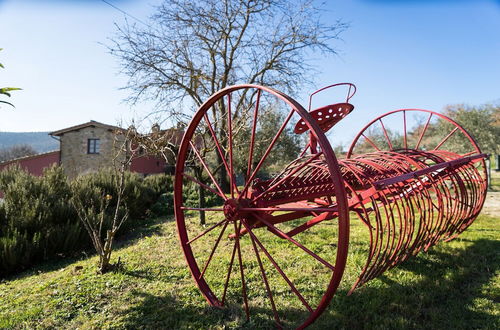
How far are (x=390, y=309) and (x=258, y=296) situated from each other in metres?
1.04

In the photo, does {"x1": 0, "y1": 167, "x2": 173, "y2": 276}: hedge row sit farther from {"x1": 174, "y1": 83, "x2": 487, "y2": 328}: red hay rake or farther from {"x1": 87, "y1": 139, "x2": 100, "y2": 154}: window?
{"x1": 87, "y1": 139, "x2": 100, "y2": 154}: window

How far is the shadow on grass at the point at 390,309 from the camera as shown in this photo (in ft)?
7.29

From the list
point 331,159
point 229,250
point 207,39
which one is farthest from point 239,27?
point 331,159

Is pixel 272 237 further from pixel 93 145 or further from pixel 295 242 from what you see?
pixel 93 145

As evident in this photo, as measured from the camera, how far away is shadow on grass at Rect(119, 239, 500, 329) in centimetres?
222

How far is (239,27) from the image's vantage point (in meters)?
10.9

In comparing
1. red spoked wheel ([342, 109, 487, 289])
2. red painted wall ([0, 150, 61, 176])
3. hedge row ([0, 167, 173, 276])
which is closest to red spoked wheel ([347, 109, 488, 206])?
red spoked wheel ([342, 109, 487, 289])

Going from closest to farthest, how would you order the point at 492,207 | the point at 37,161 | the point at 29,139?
1. the point at 492,207
2. the point at 37,161
3. the point at 29,139

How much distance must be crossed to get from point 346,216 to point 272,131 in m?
14.1

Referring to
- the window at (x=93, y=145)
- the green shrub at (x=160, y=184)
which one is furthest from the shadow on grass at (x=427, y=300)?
the window at (x=93, y=145)

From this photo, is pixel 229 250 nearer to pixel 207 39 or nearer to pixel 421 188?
pixel 421 188

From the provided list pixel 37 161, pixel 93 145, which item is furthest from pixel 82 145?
pixel 37 161

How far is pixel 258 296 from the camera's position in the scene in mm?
2721

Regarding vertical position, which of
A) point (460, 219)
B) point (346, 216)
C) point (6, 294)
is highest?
point (346, 216)
